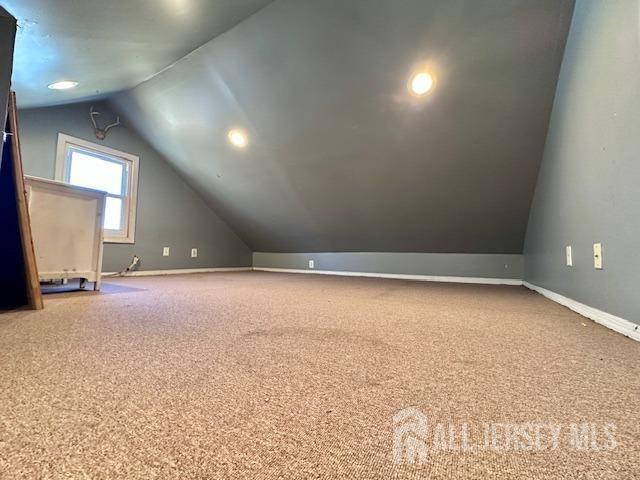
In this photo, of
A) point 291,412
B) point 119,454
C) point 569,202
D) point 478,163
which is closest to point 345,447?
point 291,412

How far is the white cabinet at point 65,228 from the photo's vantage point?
183cm

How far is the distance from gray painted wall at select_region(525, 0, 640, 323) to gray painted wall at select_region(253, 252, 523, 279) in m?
1.11

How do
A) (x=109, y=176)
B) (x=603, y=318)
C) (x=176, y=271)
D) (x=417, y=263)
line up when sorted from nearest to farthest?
(x=603, y=318) → (x=109, y=176) → (x=417, y=263) → (x=176, y=271)

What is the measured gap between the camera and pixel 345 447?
43 centimetres

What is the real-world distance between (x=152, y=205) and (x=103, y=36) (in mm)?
2231

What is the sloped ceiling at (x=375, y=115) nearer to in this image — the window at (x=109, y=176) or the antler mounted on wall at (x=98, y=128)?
the antler mounted on wall at (x=98, y=128)

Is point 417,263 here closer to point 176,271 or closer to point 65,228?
point 176,271

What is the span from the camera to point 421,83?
202cm

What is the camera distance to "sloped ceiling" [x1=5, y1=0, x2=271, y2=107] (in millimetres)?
1401

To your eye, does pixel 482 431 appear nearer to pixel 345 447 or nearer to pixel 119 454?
pixel 345 447

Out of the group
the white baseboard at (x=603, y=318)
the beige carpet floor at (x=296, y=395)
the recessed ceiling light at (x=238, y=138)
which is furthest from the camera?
the recessed ceiling light at (x=238, y=138)

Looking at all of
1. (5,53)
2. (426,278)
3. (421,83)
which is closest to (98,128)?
(5,53)

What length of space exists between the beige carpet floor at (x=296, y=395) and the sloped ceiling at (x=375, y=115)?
152 cm

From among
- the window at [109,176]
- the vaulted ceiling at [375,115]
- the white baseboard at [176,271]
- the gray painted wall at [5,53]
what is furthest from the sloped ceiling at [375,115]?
the gray painted wall at [5,53]
